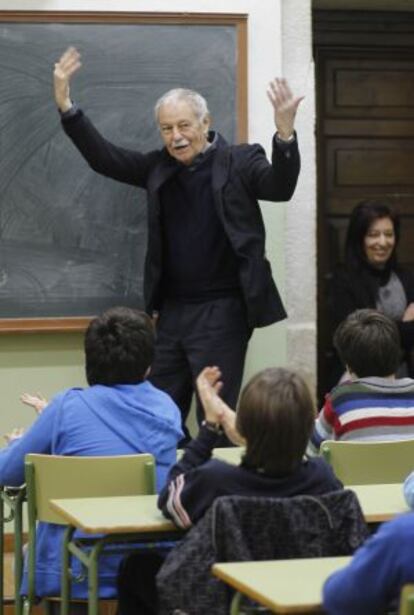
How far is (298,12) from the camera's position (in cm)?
617

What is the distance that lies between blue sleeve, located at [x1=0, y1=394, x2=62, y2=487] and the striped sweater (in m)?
0.87

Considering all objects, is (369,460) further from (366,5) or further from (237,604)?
(366,5)

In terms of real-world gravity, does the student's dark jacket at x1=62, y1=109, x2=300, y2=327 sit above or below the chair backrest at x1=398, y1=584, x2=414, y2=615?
above

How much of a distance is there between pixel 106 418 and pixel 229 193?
1726mm

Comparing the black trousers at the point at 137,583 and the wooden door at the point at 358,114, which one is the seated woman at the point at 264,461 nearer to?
the black trousers at the point at 137,583

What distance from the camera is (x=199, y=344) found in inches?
220

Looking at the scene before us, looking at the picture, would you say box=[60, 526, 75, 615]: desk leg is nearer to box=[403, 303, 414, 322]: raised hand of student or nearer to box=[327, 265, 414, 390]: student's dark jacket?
box=[327, 265, 414, 390]: student's dark jacket

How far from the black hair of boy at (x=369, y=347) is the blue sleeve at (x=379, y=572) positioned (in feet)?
6.93

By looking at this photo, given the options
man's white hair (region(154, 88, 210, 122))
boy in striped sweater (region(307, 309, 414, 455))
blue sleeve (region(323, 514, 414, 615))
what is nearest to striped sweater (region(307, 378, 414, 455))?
boy in striped sweater (region(307, 309, 414, 455))

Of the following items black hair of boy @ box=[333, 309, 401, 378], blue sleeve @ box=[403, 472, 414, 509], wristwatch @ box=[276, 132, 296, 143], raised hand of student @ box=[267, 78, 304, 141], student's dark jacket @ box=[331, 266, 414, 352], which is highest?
raised hand of student @ box=[267, 78, 304, 141]

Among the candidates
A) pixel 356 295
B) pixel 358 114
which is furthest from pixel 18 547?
pixel 358 114

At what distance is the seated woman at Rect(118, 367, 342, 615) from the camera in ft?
10.3

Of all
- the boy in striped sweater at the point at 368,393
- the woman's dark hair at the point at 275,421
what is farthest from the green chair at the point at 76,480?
the boy in striped sweater at the point at 368,393

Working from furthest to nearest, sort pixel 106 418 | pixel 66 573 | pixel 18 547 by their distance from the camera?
pixel 18 547, pixel 106 418, pixel 66 573
